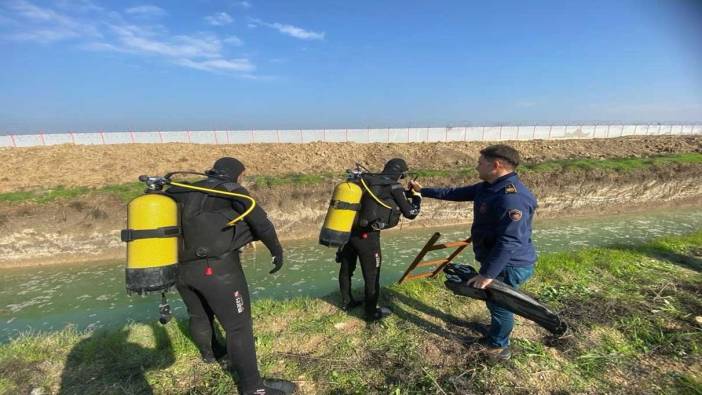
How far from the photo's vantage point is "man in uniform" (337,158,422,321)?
475cm

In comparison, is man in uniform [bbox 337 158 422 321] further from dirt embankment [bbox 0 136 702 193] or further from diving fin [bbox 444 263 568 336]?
dirt embankment [bbox 0 136 702 193]

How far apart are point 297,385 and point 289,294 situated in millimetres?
5055

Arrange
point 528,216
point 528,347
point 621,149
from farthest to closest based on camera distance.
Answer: point 621,149 < point 528,347 < point 528,216

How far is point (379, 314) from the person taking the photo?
16.9 ft

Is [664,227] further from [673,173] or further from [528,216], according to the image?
[528,216]

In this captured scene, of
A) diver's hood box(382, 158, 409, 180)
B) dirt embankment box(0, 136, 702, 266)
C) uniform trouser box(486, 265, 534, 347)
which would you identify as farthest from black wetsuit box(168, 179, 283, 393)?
dirt embankment box(0, 136, 702, 266)

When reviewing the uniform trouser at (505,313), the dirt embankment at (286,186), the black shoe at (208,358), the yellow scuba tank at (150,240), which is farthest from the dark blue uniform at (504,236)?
the dirt embankment at (286,186)

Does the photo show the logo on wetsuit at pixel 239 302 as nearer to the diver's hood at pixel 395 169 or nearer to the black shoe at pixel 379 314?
the black shoe at pixel 379 314

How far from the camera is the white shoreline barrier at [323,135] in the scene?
86.2ft

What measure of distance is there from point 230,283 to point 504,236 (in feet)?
8.61

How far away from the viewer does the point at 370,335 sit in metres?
4.69

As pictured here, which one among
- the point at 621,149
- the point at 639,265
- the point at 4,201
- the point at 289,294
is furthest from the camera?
the point at 621,149

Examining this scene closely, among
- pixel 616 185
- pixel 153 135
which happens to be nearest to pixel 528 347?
pixel 616 185

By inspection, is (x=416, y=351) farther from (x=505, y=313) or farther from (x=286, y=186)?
(x=286, y=186)
